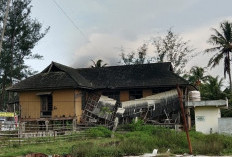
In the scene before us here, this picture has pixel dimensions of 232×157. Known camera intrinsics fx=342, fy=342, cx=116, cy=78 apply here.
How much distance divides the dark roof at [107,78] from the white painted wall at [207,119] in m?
3.23

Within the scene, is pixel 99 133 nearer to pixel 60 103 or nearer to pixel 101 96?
pixel 60 103

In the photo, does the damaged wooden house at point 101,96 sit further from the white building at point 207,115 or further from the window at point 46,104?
the white building at point 207,115

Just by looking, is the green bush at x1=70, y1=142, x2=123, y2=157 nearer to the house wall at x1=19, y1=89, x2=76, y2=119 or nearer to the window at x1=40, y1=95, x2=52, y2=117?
the house wall at x1=19, y1=89, x2=76, y2=119

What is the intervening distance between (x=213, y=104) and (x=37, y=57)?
82.6 feet

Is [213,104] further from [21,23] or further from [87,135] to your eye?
[21,23]

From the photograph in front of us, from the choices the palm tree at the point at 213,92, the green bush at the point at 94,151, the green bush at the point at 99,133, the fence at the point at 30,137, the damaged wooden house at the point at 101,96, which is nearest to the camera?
the green bush at the point at 94,151

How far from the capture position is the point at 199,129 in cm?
2520

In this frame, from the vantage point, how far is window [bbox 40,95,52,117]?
29.4 metres

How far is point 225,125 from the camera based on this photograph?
23.3 metres

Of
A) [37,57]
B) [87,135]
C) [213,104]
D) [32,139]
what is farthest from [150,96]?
[37,57]

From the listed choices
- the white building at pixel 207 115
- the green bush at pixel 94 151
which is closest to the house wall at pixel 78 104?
the white building at pixel 207 115

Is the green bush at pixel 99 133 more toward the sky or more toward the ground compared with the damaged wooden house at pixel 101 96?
more toward the ground

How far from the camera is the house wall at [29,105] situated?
2955cm

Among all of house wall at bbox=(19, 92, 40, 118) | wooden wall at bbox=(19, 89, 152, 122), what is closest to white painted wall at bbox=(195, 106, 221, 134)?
wooden wall at bbox=(19, 89, 152, 122)
